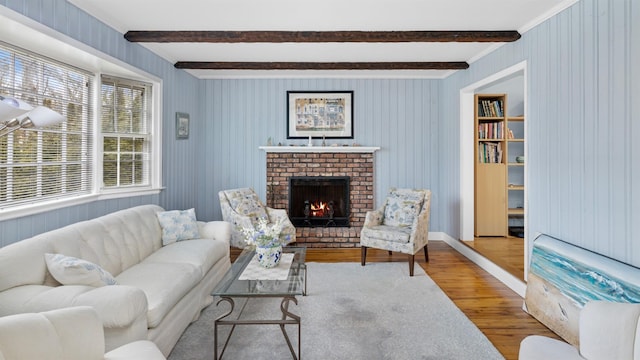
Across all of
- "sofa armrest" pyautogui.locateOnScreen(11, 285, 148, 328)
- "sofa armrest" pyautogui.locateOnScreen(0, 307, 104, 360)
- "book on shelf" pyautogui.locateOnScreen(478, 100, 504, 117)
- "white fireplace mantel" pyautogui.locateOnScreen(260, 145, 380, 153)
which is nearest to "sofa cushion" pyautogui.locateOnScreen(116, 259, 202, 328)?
"sofa armrest" pyautogui.locateOnScreen(11, 285, 148, 328)

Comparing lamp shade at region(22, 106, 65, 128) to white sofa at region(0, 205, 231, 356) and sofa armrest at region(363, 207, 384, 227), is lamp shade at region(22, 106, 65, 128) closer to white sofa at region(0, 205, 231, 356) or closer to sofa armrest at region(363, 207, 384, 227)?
white sofa at region(0, 205, 231, 356)

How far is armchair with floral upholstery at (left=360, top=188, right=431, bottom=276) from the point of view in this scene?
3.97m

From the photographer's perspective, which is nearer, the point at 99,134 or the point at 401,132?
the point at 99,134

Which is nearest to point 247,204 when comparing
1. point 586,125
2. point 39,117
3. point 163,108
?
point 163,108

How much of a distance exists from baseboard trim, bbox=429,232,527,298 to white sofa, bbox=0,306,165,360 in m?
3.30

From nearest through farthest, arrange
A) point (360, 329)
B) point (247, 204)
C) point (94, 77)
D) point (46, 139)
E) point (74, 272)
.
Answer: point (74, 272) → point (360, 329) → point (46, 139) → point (94, 77) → point (247, 204)

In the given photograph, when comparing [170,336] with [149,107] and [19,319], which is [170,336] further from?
[149,107]

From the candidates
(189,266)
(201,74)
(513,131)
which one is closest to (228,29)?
(201,74)

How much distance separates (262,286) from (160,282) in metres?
0.74

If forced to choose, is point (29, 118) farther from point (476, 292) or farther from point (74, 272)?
point (476, 292)

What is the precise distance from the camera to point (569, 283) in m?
2.49

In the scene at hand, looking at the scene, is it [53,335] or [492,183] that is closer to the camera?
[53,335]

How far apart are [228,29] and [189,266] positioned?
7.87 ft

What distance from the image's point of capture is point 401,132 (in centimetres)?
542
